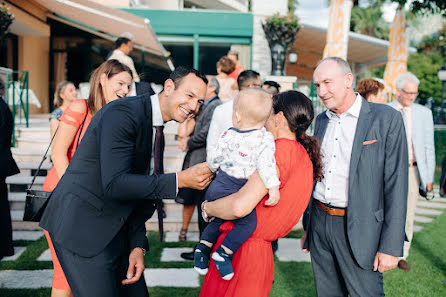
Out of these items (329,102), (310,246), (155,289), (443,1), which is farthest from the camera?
(443,1)

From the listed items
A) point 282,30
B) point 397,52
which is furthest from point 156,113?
point 397,52

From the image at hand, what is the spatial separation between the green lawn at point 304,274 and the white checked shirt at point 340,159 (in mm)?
1898

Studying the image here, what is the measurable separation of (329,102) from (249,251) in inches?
50.5

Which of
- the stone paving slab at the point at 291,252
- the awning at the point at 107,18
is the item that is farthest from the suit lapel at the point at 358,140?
the awning at the point at 107,18

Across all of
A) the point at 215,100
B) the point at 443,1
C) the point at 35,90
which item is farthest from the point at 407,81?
the point at 35,90

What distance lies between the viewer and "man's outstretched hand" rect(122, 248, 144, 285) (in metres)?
2.40

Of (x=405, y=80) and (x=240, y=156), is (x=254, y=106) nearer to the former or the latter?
(x=240, y=156)

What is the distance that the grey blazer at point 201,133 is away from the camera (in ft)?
16.4

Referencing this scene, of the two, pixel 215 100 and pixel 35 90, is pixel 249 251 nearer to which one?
pixel 215 100

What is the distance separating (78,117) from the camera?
3.00m

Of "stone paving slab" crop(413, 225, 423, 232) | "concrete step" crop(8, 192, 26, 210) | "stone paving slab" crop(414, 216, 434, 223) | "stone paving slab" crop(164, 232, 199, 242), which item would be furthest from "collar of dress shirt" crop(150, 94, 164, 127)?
"stone paving slab" crop(414, 216, 434, 223)

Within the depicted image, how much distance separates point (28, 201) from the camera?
103 inches

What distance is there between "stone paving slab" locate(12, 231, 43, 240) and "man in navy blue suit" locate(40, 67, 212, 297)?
4107 millimetres

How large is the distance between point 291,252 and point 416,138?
229cm
